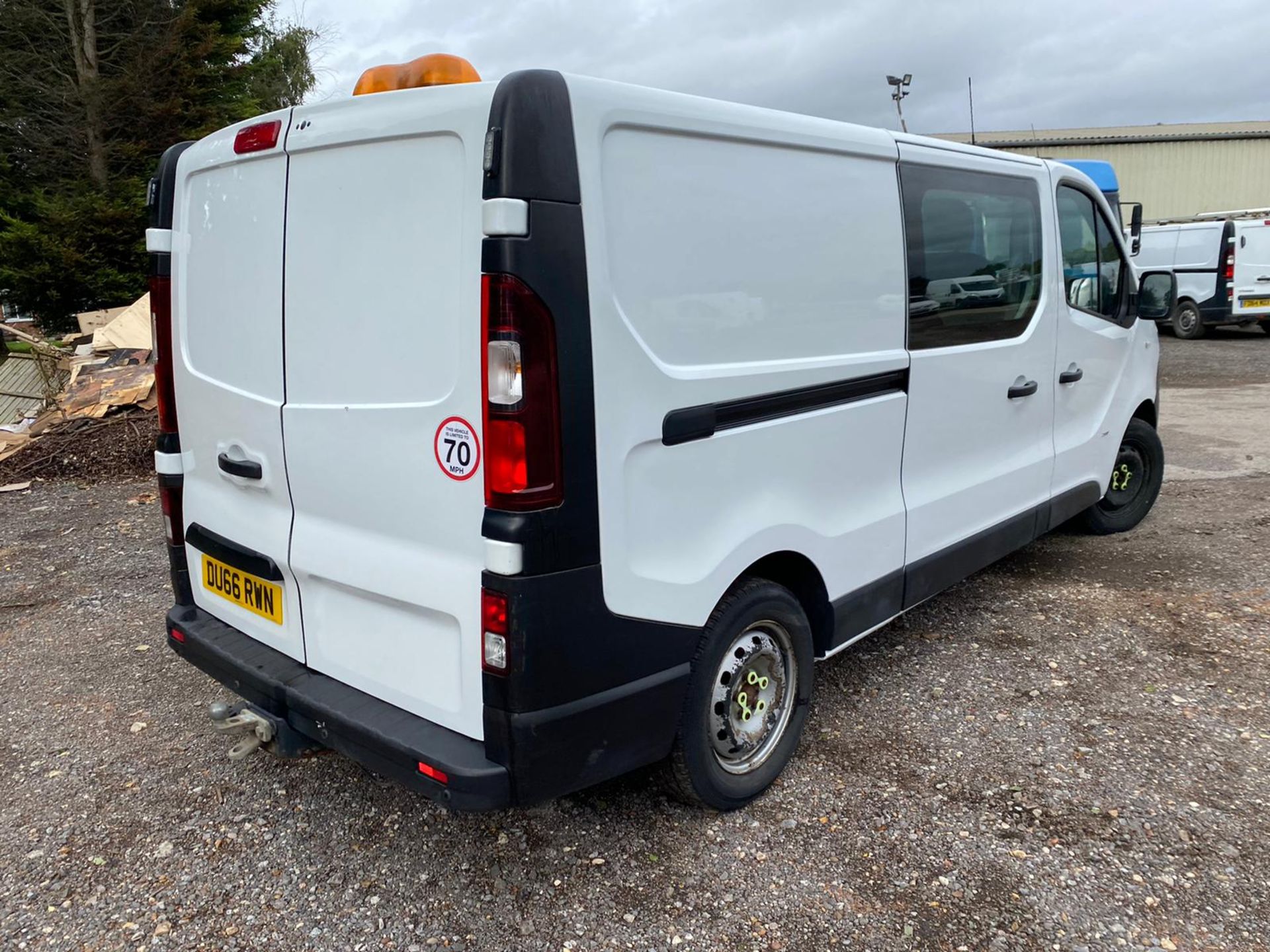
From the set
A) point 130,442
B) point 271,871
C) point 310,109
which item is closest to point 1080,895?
point 271,871

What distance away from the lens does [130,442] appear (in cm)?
792

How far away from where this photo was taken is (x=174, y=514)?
10.4ft

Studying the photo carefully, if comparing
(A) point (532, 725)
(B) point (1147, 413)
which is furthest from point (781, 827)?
(B) point (1147, 413)

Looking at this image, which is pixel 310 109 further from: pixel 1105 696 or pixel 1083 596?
pixel 1083 596

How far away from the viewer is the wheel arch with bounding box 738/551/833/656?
9.56 ft

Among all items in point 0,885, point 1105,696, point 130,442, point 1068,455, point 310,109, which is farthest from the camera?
point 130,442

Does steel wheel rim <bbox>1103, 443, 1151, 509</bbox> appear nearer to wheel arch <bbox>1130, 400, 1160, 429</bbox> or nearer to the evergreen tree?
wheel arch <bbox>1130, 400, 1160, 429</bbox>

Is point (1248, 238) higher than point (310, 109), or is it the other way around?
point (1248, 238)

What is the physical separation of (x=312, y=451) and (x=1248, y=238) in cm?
1685

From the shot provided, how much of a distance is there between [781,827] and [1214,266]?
16.4 meters

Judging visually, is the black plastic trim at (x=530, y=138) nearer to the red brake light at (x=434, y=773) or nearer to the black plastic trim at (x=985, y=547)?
the red brake light at (x=434, y=773)

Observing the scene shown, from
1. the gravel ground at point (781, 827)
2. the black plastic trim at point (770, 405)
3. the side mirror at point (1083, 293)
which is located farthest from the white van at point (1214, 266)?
the black plastic trim at point (770, 405)

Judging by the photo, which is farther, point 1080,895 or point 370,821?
point 370,821

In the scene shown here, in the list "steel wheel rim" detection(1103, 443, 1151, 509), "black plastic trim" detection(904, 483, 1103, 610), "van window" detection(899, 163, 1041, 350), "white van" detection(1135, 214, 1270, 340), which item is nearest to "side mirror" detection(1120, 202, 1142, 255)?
"white van" detection(1135, 214, 1270, 340)
